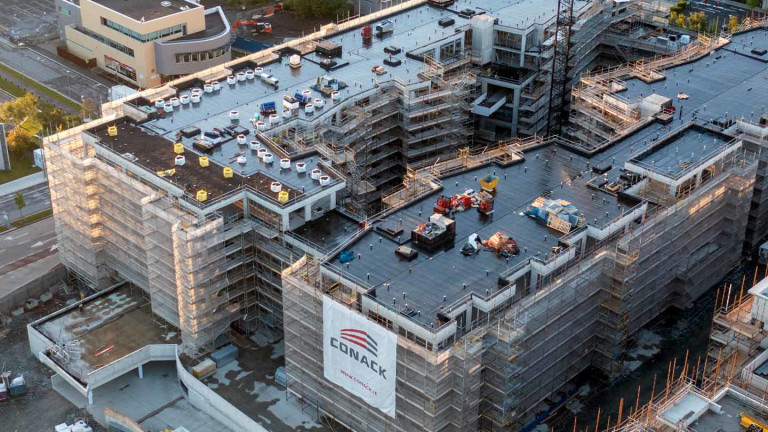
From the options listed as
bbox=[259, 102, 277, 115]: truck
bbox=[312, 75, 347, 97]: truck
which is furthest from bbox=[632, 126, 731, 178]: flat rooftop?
bbox=[259, 102, 277, 115]: truck

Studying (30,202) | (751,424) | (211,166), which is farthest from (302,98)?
(751,424)

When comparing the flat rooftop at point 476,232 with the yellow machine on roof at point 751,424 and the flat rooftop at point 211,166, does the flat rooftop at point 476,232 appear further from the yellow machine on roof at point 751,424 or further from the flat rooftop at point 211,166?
the yellow machine on roof at point 751,424

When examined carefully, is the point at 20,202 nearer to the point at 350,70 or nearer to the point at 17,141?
the point at 17,141

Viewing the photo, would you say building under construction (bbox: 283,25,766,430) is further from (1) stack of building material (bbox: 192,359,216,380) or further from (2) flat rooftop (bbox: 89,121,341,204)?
(2) flat rooftop (bbox: 89,121,341,204)

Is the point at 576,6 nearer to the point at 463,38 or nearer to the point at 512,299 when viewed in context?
the point at 463,38

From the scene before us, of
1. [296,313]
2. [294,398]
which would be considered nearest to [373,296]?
[296,313]

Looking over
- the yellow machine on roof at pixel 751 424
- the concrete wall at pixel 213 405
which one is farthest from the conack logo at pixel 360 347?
the yellow machine on roof at pixel 751 424
